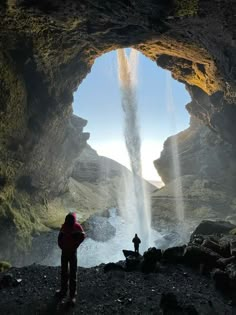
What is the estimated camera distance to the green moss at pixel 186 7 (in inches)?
561

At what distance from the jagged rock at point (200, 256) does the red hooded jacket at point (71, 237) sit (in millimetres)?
6040

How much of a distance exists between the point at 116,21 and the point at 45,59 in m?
8.46

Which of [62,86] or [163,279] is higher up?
[62,86]

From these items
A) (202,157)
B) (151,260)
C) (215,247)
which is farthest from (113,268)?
(202,157)

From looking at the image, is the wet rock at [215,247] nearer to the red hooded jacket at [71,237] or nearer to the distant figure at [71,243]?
the distant figure at [71,243]

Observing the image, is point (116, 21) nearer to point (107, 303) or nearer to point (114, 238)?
point (107, 303)

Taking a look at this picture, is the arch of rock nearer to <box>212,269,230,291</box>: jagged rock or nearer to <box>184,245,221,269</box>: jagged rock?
<box>184,245,221,269</box>: jagged rock

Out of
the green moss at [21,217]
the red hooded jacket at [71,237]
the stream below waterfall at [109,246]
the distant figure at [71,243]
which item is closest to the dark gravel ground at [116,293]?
the distant figure at [71,243]

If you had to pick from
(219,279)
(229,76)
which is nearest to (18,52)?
(229,76)

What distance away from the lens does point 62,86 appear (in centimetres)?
2972

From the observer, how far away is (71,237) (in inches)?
321

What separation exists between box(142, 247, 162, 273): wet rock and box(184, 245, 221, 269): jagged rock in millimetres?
1215

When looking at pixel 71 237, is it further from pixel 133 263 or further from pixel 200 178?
pixel 200 178

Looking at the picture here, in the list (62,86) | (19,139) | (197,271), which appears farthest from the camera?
(62,86)
